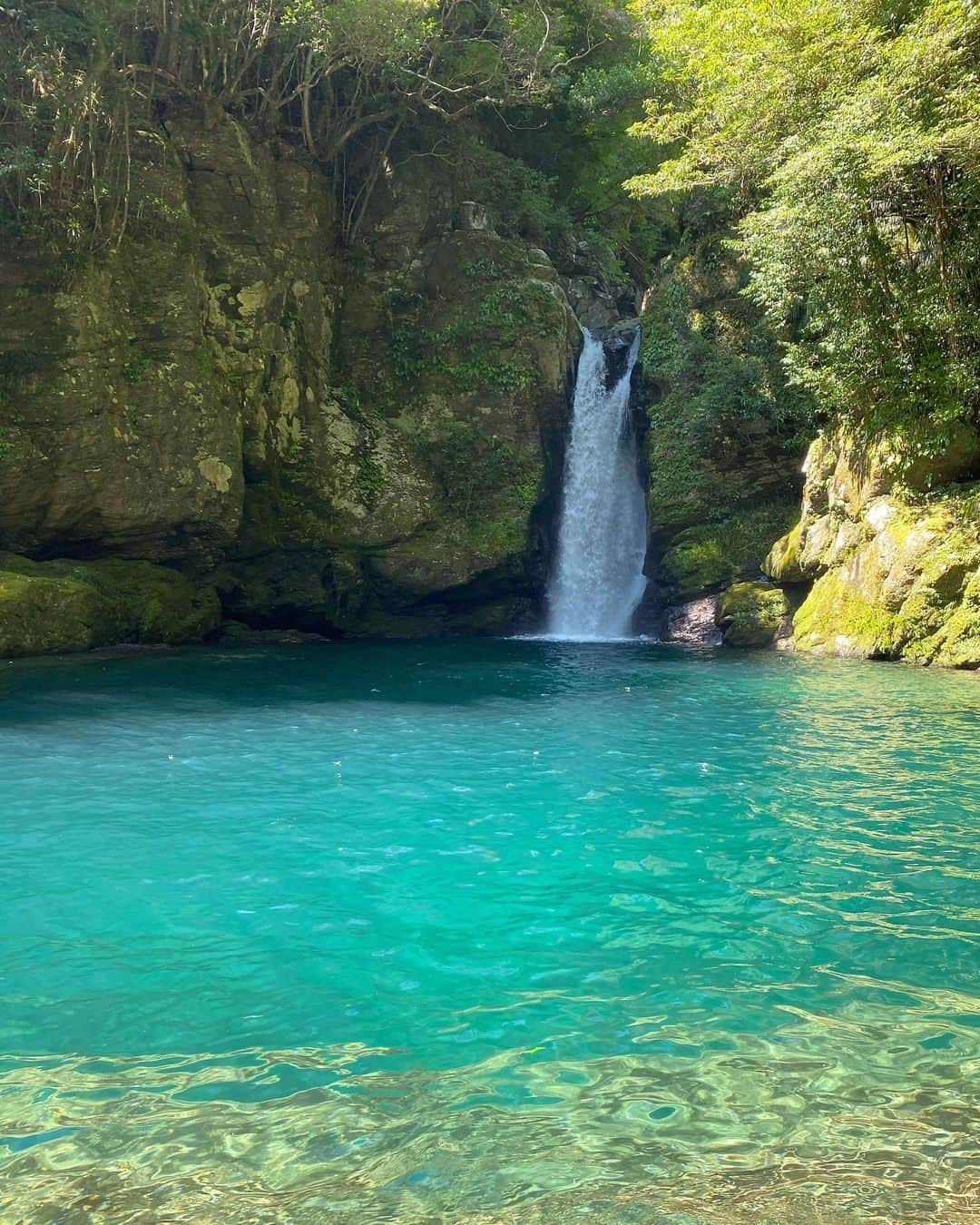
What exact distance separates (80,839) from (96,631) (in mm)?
12700

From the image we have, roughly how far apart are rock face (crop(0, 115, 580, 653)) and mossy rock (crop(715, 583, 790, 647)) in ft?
19.4

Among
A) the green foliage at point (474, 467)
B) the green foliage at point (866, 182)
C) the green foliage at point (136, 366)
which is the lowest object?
the green foliage at point (474, 467)

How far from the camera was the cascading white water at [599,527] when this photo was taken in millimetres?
24500

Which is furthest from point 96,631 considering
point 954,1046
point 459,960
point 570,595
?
point 954,1046

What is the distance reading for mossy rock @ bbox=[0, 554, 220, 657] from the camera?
17.1 m

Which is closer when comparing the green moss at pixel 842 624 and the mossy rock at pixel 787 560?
the green moss at pixel 842 624

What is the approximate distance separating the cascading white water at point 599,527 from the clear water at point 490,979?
1421 cm

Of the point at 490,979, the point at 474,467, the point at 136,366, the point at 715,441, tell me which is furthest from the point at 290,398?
the point at 490,979

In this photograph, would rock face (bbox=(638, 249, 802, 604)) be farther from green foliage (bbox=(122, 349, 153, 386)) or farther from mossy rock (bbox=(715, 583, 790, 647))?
green foliage (bbox=(122, 349, 153, 386))

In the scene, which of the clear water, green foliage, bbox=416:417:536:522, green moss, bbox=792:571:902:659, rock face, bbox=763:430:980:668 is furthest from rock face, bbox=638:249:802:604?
the clear water

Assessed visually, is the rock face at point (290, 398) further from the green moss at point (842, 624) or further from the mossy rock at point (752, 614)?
the green moss at point (842, 624)

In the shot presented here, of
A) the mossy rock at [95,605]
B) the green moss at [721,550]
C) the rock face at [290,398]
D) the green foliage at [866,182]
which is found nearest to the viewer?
the green foliage at [866,182]

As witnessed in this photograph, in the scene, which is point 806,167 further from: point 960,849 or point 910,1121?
point 910,1121

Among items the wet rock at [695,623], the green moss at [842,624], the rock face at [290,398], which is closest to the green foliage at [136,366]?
the rock face at [290,398]
